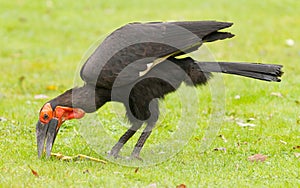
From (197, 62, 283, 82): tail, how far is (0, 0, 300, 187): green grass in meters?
0.93

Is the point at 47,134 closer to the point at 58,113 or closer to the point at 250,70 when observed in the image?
the point at 58,113

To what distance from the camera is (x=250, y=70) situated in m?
6.69

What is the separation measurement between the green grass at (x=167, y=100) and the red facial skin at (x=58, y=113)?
1.49 feet

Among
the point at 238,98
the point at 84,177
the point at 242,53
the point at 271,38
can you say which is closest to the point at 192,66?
the point at 84,177

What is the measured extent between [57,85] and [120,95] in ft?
15.1

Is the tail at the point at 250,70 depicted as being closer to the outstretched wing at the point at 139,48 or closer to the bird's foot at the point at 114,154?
the outstretched wing at the point at 139,48

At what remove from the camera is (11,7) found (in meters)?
17.1

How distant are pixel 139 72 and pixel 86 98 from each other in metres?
0.68

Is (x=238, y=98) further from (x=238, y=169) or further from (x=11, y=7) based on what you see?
(x=11, y=7)

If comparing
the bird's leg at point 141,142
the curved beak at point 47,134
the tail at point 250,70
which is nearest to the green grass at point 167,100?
the curved beak at point 47,134

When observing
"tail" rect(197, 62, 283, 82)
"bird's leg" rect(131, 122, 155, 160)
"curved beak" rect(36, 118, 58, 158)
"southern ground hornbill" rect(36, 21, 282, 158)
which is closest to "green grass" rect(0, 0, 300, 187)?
"curved beak" rect(36, 118, 58, 158)

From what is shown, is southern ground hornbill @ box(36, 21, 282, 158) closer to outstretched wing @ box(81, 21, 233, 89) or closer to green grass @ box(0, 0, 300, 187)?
outstretched wing @ box(81, 21, 233, 89)

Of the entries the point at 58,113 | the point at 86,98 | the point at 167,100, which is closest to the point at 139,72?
the point at 86,98

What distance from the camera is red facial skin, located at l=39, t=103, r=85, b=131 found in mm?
6352
